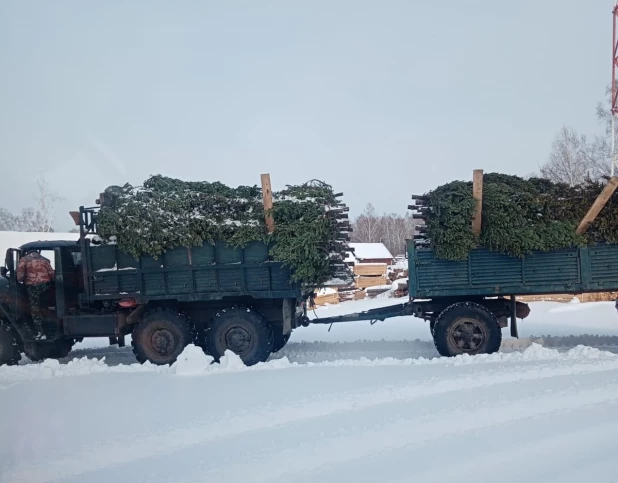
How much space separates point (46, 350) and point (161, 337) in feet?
8.94

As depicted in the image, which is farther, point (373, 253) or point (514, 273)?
point (373, 253)

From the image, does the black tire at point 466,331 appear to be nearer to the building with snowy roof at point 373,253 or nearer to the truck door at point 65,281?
the truck door at point 65,281

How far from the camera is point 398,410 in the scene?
226 inches

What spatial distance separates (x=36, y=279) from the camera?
385 inches

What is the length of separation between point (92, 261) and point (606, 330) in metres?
11.1

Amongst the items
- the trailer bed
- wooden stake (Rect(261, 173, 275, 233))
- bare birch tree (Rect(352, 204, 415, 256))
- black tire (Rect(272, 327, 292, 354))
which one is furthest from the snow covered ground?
bare birch tree (Rect(352, 204, 415, 256))

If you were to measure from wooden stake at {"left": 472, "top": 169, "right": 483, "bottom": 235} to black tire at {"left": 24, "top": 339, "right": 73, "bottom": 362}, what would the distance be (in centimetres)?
836

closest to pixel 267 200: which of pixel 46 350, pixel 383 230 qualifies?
pixel 46 350

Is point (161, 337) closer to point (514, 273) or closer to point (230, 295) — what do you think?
point (230, 295)

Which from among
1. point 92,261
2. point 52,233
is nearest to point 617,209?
point 92,261

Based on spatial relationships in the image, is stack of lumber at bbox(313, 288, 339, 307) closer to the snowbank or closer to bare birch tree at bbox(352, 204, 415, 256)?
the snowbank

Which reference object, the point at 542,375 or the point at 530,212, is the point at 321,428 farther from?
the point at 530,212

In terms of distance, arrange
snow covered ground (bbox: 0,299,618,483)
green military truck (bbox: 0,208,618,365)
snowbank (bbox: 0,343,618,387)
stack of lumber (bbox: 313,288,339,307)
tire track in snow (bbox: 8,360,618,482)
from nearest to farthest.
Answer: snow covered ground (bbox: 0,299,618,483) → tire track in snow (bbox: 8,360,618,482) → snowbank (bbox: 0,343,618,387) → green military truck (bbox: 0,208,618,365) → stack of lumber (bbox: 313,288,339,307)

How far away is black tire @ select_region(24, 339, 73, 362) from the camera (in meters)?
9.80
